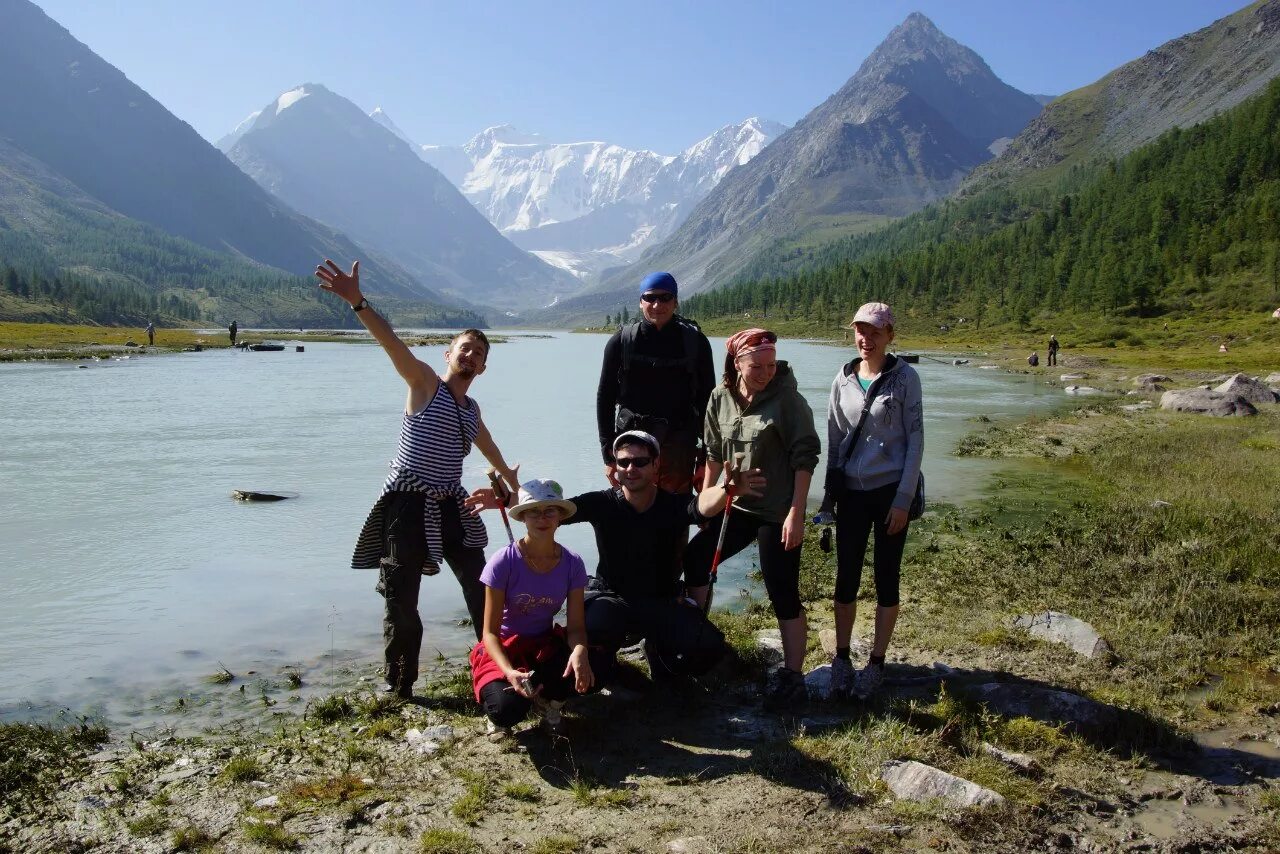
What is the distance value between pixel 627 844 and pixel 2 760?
14.4 feet

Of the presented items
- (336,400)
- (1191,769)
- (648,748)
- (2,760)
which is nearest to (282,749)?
(2,760)

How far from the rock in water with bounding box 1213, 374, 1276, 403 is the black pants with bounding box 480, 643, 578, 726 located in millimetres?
A: 34453

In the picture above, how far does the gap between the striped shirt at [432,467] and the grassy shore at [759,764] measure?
1282 millimetres

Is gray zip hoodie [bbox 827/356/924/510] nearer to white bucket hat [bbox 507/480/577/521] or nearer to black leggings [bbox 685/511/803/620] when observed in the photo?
black leggings [bbox 685/511/803/620]

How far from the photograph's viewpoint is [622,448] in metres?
6.83

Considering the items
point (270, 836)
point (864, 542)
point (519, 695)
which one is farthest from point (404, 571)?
point (864, 542)

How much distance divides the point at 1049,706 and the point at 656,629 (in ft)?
9.97

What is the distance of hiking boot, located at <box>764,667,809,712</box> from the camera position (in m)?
6.73

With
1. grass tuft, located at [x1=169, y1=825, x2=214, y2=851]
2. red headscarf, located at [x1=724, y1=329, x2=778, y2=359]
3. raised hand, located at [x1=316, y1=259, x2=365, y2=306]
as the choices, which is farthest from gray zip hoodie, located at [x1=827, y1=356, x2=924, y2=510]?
grass tuft, located at [x1=169, y1=825, x2=214, y2=851]

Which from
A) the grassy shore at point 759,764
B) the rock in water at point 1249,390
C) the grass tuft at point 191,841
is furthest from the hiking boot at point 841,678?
the rock in water at point 1249,390

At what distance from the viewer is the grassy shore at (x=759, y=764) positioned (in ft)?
16.3

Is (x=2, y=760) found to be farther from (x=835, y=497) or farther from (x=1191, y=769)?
(x=1191, y=769)

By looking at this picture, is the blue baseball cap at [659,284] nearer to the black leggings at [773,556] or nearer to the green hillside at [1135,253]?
the black leggings at [773,556]

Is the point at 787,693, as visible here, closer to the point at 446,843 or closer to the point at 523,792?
the point at 523,792
